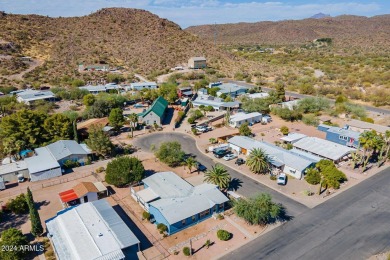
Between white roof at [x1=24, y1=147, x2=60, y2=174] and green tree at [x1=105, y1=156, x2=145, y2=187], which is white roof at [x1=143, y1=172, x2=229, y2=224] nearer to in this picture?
green tree at [x1=105, y1=156, x2=145, y2=187]

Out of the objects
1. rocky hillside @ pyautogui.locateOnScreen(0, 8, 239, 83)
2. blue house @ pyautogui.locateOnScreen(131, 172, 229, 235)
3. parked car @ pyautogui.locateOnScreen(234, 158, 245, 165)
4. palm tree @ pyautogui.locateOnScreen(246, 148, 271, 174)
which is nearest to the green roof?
parked car @ pyautogui.locateOnScreen(234, 158, 245, 165)

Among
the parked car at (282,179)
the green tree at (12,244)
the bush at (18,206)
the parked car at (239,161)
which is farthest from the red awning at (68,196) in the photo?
the parked car at (282,179)

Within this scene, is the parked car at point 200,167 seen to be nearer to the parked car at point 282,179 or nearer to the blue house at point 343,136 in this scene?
the parked car at point 282,179

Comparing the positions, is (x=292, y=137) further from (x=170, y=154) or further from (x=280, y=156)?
(x=170, y=154)

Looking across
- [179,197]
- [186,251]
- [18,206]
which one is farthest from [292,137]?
[18,206]

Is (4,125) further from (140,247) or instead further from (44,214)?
(140,247)

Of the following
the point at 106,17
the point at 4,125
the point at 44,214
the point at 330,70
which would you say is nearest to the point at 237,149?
the point at 44,214
